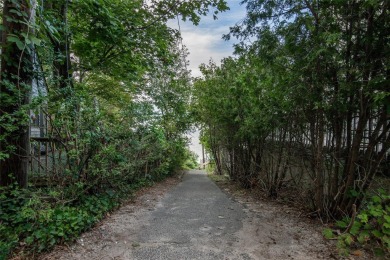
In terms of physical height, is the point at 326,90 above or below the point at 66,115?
above

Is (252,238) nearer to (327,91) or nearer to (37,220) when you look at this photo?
(327,91)

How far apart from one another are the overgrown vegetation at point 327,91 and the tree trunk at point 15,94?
338 cm

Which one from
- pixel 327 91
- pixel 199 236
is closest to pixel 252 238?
pixel 199 236

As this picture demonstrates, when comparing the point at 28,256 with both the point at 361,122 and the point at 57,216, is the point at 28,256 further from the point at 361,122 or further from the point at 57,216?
the point at 361,122

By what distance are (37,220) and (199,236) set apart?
223 centimetres

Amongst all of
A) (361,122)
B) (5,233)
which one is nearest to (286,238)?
(361,122)

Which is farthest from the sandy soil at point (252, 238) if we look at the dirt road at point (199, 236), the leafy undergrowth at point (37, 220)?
the leafy undergrowth at point (37, 220)

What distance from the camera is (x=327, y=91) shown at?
3.51 meters

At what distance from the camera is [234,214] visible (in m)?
4.62

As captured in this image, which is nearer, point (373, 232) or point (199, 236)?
point (373, 232)

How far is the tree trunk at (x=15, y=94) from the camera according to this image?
2924 mm

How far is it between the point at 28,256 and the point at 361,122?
4.81 meters

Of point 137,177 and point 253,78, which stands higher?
point 253,78

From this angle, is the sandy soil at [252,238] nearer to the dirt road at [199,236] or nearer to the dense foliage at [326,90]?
the dirt road at [199,236]
